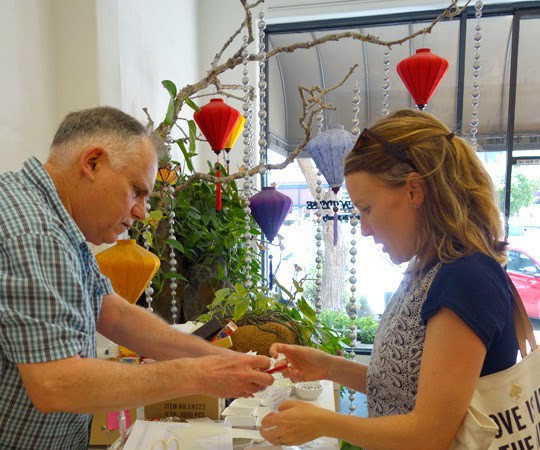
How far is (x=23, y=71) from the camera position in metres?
1.85

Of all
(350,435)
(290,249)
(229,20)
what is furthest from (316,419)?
(229,20)

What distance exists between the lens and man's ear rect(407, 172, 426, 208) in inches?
40.1

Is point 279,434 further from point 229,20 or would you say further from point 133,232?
point 229,20

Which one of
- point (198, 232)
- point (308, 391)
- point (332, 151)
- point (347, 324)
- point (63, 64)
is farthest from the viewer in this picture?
point (347, 324)

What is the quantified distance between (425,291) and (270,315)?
1005 mm

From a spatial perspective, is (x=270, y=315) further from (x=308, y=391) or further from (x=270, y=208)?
(x=270, y=208)

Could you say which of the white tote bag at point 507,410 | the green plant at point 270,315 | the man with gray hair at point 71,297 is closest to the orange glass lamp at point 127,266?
the green plant at point 270,315

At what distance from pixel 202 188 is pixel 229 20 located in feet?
5.14

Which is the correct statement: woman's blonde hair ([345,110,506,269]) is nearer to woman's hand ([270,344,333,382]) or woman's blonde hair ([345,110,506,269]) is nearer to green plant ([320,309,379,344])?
woman's hand ([270,344,333,382])

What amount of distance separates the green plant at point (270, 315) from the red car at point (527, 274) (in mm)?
2152

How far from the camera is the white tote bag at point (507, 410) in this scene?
89 centimetres

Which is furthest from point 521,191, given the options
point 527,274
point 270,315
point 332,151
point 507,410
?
point 507,410

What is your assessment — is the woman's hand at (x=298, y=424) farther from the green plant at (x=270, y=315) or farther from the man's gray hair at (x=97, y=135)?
the green plant at (x=270, y=315)

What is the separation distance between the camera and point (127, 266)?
1.79 meters
